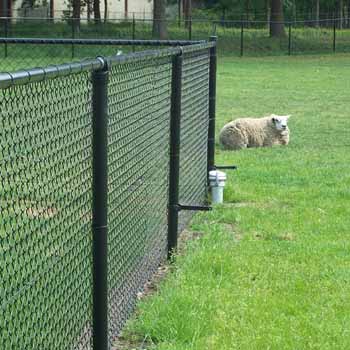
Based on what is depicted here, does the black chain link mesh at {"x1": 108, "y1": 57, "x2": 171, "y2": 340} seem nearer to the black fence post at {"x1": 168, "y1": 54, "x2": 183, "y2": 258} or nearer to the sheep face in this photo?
the black fence post at {"x1": 168, "y1": 54, "x2": 183, "y2": 258}

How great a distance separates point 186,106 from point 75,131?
373 centimetres

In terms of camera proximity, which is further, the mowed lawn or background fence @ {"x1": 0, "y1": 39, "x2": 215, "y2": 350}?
the mowed lawn

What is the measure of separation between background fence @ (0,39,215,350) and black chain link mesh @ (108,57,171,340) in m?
0.01

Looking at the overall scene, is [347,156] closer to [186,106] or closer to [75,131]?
[186,106]

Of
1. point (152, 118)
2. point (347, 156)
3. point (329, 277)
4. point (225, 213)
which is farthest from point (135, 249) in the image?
point (347, 156)

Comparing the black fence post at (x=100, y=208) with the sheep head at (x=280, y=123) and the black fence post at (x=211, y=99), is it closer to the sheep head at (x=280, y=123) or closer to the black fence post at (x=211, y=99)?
the black fence post at (x=211, y=99)

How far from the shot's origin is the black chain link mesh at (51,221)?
4176mm

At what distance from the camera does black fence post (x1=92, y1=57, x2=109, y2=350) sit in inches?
188

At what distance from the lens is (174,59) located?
7.25m

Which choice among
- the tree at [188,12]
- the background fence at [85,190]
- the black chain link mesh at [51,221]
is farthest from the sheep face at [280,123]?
the tree at [188,12]

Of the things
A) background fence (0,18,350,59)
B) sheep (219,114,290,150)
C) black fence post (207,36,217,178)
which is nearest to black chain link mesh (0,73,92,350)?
black fence post (207,36,217,178)

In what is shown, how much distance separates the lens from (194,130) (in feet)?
29.8

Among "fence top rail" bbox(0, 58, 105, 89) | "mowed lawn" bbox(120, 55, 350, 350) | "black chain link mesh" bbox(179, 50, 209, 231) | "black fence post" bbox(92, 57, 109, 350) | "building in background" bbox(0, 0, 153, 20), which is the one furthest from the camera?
"building in background" bbox(0, 0, 153, 20)

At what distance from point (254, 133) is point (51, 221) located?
9.97 meters
